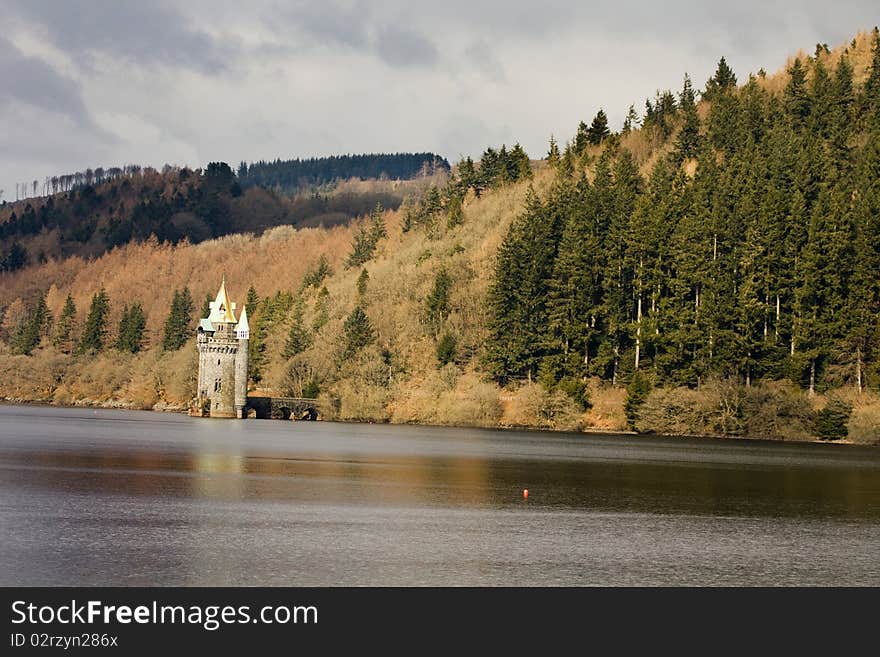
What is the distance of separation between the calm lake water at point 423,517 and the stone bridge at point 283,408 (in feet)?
192

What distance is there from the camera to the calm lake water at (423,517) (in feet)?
106

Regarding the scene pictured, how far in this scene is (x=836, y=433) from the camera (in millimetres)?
106188

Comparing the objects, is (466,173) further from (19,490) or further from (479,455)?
(19,490)

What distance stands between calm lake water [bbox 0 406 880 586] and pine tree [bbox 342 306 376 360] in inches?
2256

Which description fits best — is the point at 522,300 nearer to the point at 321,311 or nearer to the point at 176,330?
the point at 321,311

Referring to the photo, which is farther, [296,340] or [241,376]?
[296,340]

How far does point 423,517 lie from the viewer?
43.2 metres

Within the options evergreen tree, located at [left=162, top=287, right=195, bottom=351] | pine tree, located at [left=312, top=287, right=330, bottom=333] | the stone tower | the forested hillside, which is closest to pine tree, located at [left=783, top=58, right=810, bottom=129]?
the forested hillside

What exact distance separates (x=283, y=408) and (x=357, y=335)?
13.9m

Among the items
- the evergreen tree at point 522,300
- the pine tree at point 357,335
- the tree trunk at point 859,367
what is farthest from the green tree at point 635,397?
the pine tree at point 357,335

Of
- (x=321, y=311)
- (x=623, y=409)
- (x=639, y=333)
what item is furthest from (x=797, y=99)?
(x=321, y=311)

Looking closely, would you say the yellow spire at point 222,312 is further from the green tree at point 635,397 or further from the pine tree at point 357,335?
the green tree at point 635,397

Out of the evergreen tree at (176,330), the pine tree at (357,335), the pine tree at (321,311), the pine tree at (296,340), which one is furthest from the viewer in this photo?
the evergreen tree at (176,330)

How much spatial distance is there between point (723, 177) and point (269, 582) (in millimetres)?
110038
